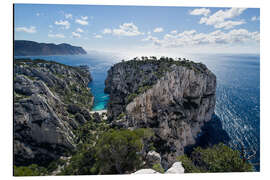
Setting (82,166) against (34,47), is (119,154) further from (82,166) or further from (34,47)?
(34,47)

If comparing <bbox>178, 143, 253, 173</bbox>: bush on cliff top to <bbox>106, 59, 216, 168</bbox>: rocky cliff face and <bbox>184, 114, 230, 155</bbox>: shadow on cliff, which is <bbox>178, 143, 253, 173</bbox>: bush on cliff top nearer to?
<bbox>106, 59, 216, 168</bbox>: rocky cliff face

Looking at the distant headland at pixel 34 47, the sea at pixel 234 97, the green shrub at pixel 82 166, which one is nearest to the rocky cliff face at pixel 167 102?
the sea at pixel 234 97

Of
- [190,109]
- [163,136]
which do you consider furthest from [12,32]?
[190,109]

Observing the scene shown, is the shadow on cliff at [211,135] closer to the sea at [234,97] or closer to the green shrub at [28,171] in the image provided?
the sea at [234,97]

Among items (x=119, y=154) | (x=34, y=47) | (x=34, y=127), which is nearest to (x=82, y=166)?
(x=119, y=154)

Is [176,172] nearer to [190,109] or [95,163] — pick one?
[95,163]
